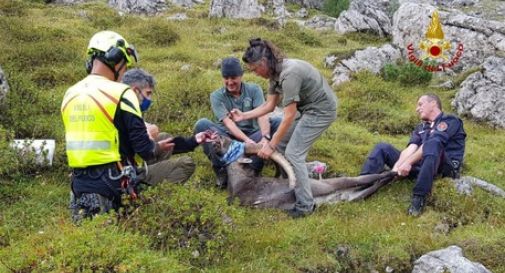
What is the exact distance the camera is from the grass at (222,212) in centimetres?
559

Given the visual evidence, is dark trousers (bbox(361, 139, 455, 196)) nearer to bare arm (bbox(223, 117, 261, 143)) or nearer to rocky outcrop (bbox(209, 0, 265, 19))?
bare arm (bbox(223, 117, 261, 143))

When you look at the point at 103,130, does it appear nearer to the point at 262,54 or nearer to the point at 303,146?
the point at 262,54

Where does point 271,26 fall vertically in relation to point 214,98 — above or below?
below

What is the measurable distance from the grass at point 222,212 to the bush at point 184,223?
0.6 inches

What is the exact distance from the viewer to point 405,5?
66.5 feet

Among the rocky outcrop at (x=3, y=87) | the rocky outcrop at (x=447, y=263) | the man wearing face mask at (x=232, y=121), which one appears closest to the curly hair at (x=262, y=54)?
the man wearing face mask at (x=232, y=121)

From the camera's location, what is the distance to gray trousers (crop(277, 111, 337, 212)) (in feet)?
26.0

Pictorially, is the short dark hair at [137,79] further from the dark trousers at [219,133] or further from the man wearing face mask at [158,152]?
the dark trousers at [219,133]

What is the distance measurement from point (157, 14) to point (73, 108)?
2513 centimetres

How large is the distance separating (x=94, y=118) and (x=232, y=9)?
77.7 ft

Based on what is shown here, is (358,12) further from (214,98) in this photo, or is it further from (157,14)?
(214,98)

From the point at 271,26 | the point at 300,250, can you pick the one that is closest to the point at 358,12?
the point at 271,26

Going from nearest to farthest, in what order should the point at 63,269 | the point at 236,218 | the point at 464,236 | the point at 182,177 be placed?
the point at 63,269, the point at 236,218, the point at 464,236, the point at 182,177

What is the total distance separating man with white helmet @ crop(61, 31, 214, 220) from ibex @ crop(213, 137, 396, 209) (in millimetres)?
2470
